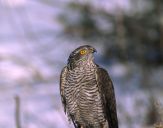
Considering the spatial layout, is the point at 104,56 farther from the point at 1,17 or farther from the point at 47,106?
the point at 1,17

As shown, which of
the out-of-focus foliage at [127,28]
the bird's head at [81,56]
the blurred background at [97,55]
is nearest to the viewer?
the bird's head at [81,56]

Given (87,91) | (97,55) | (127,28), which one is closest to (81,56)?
(87,91)

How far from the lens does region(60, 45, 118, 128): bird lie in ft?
22.0

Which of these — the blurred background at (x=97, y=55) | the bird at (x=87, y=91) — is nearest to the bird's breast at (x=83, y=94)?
the bird at (x=87, y=91)

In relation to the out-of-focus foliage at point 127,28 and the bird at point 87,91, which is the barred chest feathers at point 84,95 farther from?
the out-of-focus foliage at point 127,28

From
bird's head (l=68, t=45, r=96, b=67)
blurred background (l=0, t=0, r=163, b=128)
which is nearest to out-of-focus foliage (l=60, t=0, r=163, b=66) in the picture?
blurred background (l=0, t=0, r=163, b=128)

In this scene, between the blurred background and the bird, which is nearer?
the bird

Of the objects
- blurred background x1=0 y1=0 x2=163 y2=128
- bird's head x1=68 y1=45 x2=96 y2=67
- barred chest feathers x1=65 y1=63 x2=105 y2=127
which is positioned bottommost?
barred chest feathers x1=65 y1=63 x2=105 y2=127

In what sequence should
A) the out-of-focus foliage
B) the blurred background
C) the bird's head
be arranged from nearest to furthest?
the bird's head < the blurred background < the out-of-focus foliage

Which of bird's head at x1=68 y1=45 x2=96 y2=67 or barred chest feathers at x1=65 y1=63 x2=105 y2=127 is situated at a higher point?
bird's head at x1=68 y1=45 x2=96 y2=67

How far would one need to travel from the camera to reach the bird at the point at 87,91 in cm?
671

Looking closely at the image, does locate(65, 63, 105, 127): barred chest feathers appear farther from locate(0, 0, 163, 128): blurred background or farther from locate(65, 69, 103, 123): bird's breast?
locate(0, 0, 163, 128): blurred background

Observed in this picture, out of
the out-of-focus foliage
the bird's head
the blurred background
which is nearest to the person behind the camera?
the bird's head

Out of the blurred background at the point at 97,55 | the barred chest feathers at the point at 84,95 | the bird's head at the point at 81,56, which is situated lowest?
the barred chest feathers at the point at 84,95
